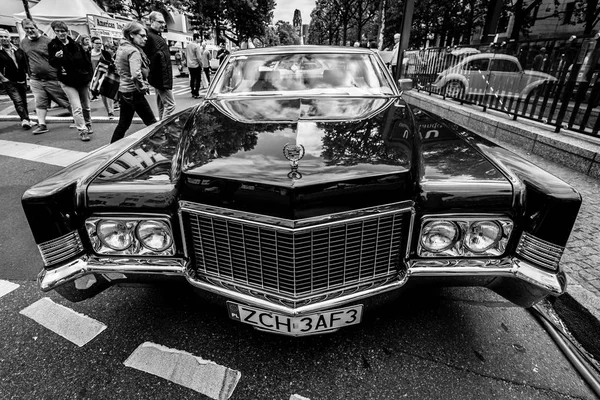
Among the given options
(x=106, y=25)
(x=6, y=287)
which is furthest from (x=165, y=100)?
(x=106, y=25)

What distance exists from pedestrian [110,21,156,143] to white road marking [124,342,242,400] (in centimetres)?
431

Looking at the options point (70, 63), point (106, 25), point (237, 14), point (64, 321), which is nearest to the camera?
point (64, 321)

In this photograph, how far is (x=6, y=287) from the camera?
8.44ft

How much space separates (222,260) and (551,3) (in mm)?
33127

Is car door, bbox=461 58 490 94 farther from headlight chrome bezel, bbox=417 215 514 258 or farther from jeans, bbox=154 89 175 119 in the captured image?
headlight chrome bezel, bbox=417 215 514 258

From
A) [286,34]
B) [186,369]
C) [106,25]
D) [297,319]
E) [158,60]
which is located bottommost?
[186,369]

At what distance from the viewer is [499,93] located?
265 inches

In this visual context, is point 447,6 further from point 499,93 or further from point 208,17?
point 208,17

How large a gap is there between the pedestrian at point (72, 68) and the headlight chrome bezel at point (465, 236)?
272 inches

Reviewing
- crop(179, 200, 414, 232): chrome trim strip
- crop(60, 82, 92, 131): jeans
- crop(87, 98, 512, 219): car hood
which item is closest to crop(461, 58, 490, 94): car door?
crop(87, 98, 512, 219): car hood

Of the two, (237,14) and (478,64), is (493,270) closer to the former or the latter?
(478,64)

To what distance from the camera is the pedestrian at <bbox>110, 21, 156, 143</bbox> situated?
199 inches

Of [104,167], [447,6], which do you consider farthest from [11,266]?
[447,6]

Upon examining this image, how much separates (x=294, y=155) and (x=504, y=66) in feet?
21.8
